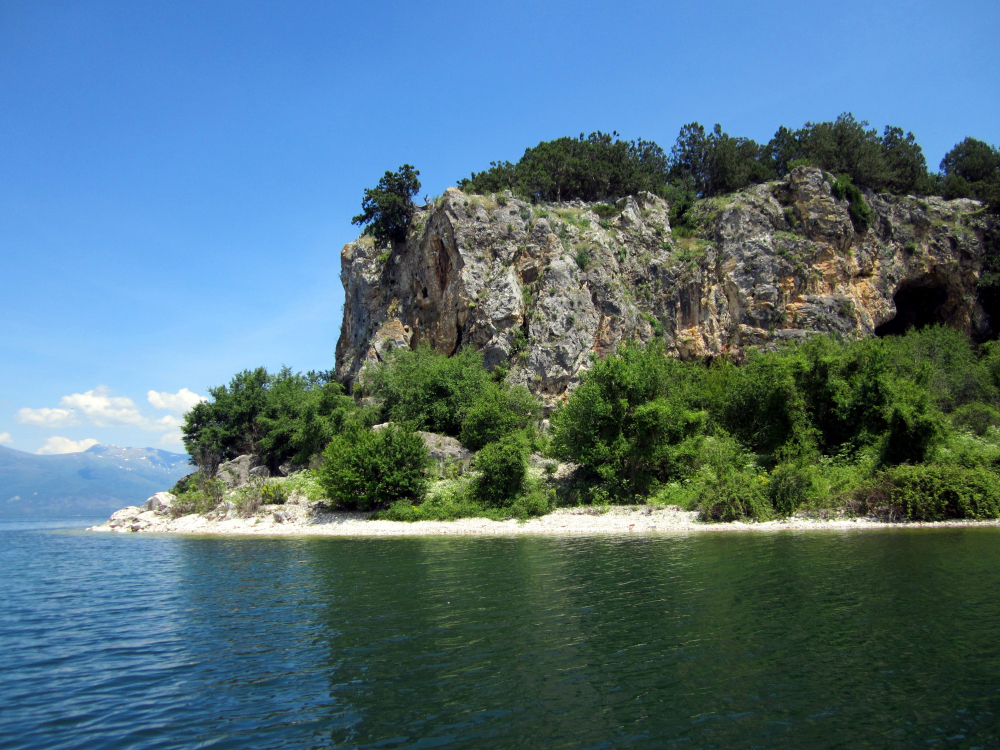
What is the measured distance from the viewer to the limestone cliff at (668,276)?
191 feet

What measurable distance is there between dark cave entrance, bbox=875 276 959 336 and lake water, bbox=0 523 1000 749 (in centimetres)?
5679

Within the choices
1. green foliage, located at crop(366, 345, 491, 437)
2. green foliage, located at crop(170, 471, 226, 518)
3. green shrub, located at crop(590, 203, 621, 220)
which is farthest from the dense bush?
green shrub, located at crop(590, 203, 621, 220)

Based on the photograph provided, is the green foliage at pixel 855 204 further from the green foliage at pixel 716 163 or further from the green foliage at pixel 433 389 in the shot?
the green foliage at pixel 433 389

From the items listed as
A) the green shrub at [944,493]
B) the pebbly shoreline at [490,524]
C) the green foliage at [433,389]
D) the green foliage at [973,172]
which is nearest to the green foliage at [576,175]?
the green foliage at [433,389]

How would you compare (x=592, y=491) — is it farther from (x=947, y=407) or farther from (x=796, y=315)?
(x=796, y=315)

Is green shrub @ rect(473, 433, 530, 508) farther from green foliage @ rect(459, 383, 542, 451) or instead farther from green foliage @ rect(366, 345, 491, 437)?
green foliage @ rect(366, 345, 491, 437)

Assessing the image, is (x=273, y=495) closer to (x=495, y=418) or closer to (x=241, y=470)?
(x=241, y=470)

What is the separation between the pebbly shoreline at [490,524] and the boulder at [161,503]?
1.29 meters

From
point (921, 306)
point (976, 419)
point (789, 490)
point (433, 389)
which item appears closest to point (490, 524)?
point (789, 490)

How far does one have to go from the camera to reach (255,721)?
27.3ft

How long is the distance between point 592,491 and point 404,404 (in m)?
20.4

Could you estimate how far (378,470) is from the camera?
37844 millimetres

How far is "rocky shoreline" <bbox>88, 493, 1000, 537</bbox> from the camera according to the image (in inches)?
1120

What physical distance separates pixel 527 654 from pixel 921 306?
77.9 m
